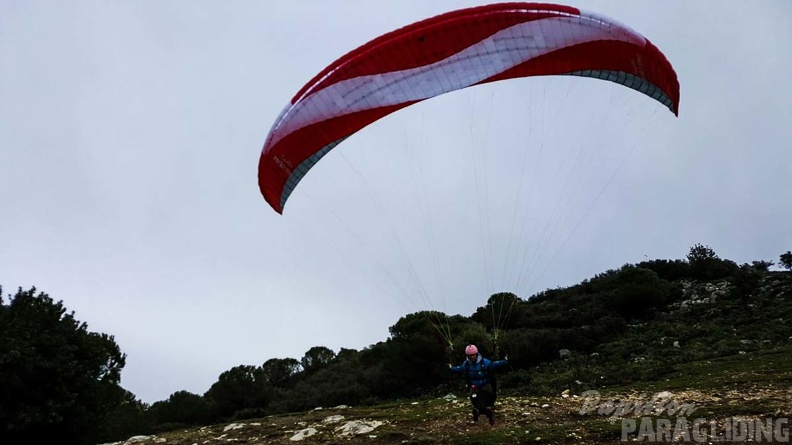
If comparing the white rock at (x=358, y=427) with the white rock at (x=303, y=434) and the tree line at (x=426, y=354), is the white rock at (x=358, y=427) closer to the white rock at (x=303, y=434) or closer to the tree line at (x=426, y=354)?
the white rock at (x=303, y=434)

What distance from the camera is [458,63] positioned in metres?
10.3

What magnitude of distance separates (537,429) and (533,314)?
19.3 metres

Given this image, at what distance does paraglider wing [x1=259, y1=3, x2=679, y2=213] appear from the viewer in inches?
392

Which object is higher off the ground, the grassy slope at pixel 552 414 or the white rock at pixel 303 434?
the grassy slope at pixel 552 414

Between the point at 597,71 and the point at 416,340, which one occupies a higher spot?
the point at 597,71

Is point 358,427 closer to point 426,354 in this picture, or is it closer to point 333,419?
point 333,419

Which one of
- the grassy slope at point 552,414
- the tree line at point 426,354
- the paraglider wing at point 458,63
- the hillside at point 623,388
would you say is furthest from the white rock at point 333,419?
the paraglider wing at point 458,63

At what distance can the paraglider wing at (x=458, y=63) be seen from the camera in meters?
9.95

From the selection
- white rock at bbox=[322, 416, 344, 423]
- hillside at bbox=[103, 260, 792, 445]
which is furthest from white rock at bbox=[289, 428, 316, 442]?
white rock at bbox=[322, 416, 344, 423]

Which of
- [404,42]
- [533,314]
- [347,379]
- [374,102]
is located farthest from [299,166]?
[533,314]

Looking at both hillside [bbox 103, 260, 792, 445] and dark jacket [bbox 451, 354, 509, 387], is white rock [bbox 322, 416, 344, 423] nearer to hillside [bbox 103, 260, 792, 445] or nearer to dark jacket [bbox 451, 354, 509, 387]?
hillside [bbox 103, 260, 792, 445]

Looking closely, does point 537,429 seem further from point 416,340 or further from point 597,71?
point 416,340

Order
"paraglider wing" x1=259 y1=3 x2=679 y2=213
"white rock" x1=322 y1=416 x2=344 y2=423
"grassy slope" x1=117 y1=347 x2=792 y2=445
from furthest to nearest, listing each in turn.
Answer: "white rock" x1=322 y1=416 x2=344 y2=423 < "paraglider wing" x1=259 y1=3 x2=679 y2=213 < "grassy slope" x1=117 y1=347 x2=792 y2=445

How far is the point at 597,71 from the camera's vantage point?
11.1 meters
